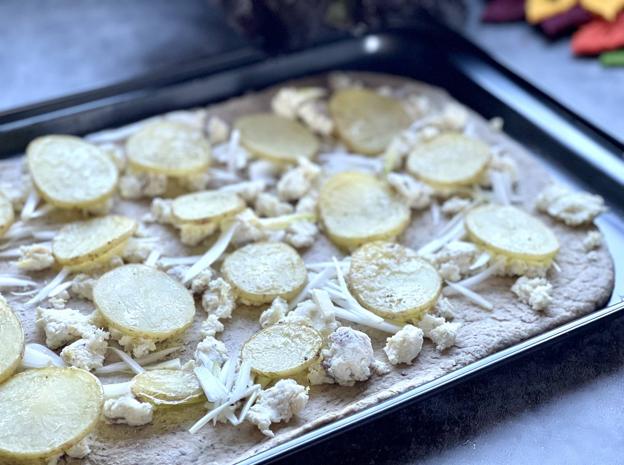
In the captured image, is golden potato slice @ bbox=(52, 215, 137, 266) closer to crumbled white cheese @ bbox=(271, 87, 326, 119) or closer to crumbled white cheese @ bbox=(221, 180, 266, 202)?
crumbled white cheese @ bbox=(221, 180, 266, 202)

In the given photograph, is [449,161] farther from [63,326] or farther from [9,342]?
[9,342]

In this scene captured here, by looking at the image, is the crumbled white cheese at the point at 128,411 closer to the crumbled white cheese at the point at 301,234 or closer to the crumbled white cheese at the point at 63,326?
the crumbled white cheese at the point at 63,326

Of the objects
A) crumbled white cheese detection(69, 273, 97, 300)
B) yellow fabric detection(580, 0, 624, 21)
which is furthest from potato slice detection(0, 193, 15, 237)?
yellow fabric detection(580, 0, 624, 21)

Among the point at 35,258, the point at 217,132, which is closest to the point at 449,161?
the point at 217,132

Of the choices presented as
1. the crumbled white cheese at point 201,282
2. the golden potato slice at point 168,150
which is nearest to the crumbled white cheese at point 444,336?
the crumbled white cheese at point 201,282

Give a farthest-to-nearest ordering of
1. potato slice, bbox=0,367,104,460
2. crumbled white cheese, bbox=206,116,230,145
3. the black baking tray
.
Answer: crumbled white cheese, bbox=206,116,230,145, the black baking tray, potato slice, bbox=0,367,104,460

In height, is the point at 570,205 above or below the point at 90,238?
above
